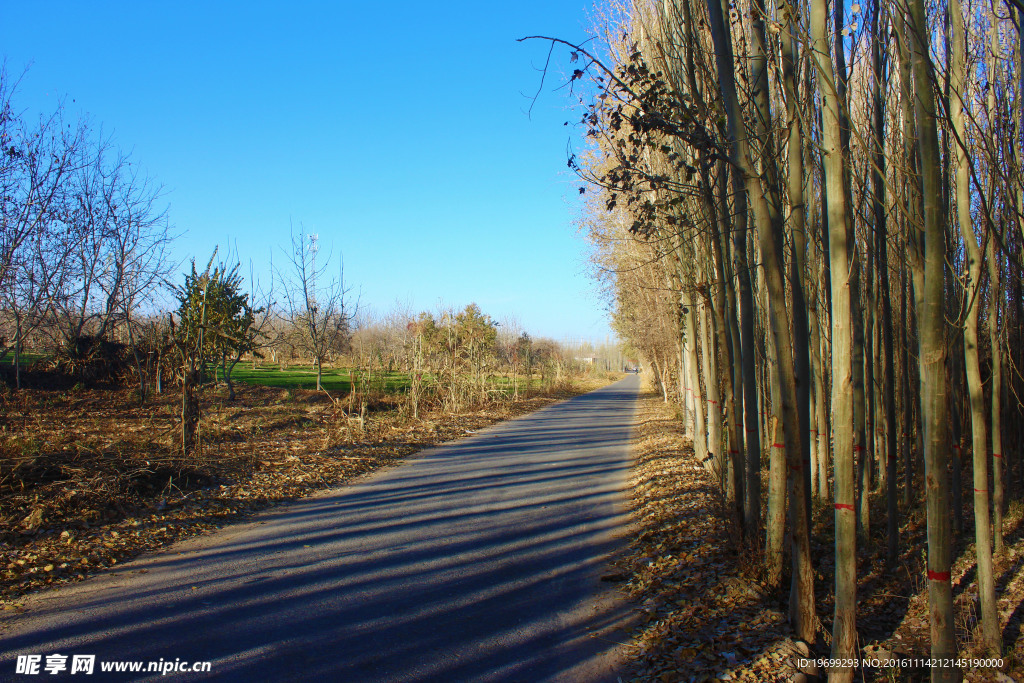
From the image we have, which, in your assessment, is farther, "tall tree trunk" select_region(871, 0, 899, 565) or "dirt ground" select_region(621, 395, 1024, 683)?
"tall tree trunk" select_region(871, 0, 899, 565)

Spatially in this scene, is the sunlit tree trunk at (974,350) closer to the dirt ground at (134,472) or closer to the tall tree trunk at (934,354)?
the tall tree trunk at (934,354)

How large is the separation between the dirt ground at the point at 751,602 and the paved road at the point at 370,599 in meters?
0.35

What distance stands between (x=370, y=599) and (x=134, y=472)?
422 cm

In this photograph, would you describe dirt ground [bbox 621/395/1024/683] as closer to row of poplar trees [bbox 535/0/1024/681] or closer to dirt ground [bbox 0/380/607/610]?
row of poplar trees [bbox 535/0/1024/681]

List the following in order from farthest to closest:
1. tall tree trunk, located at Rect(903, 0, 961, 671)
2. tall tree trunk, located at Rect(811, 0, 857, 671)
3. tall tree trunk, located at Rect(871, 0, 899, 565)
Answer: tall tree trunk, located at Rect(871, 0, 899, 565) → tall tree trunk, located at Rect(811, 0, 857, 671) → tall tree trunk, located at Rect(903, 0, 961, 671)

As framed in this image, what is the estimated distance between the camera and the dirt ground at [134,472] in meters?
5.72

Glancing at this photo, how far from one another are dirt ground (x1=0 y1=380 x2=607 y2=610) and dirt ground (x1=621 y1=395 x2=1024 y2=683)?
477 centimetres

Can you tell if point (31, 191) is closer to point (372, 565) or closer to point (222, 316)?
point (222, 316)

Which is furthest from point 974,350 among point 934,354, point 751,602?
point 751,602

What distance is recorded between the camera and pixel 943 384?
2986 millimetres

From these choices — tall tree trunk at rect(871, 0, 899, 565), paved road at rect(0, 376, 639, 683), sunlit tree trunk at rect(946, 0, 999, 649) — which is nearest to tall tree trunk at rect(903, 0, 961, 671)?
sunlit tree trunk at rect(946, 0, 999, 649)

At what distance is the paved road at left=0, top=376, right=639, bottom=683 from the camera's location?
3.81 meters

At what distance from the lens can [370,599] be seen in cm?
479

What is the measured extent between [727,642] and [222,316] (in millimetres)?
17255
